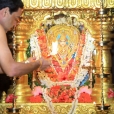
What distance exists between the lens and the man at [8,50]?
1.50 metres

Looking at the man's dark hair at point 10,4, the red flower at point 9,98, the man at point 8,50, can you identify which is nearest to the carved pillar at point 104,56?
the red flower at point 9,98

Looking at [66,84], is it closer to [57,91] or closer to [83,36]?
[57,91]

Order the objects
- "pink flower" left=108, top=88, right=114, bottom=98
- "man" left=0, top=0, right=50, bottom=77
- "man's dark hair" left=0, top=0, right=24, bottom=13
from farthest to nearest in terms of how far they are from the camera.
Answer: "pink flower" left=108, top=88, right=114, bottom=98 → "man's dark hair" left=0, top=0, right=24, bottom=13 → "man" left=0, top=0, right=50, bottom=77

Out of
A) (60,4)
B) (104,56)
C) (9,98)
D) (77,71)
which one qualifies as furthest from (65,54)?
(9,98)

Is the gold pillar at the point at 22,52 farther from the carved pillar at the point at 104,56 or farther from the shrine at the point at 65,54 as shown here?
the carved pillar at the point at 104,56

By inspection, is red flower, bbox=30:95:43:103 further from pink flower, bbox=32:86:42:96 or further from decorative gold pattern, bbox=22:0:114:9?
decorative gold pattern, bbox=22:0:114:9

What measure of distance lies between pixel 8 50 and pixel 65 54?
1186mm

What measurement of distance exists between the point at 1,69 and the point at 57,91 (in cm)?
109

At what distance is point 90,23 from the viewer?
266 centimetres

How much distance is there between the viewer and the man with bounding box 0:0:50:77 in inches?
58.9

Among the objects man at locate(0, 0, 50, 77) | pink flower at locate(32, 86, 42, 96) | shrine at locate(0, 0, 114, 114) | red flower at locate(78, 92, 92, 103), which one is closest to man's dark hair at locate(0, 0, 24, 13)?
man at locate(0, 0, 50, 77)

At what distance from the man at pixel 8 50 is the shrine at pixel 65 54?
0.90m

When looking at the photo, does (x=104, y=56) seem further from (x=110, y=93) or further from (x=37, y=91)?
(x=37, y=91)

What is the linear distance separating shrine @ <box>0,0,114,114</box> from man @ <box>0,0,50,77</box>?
90 centimetres
